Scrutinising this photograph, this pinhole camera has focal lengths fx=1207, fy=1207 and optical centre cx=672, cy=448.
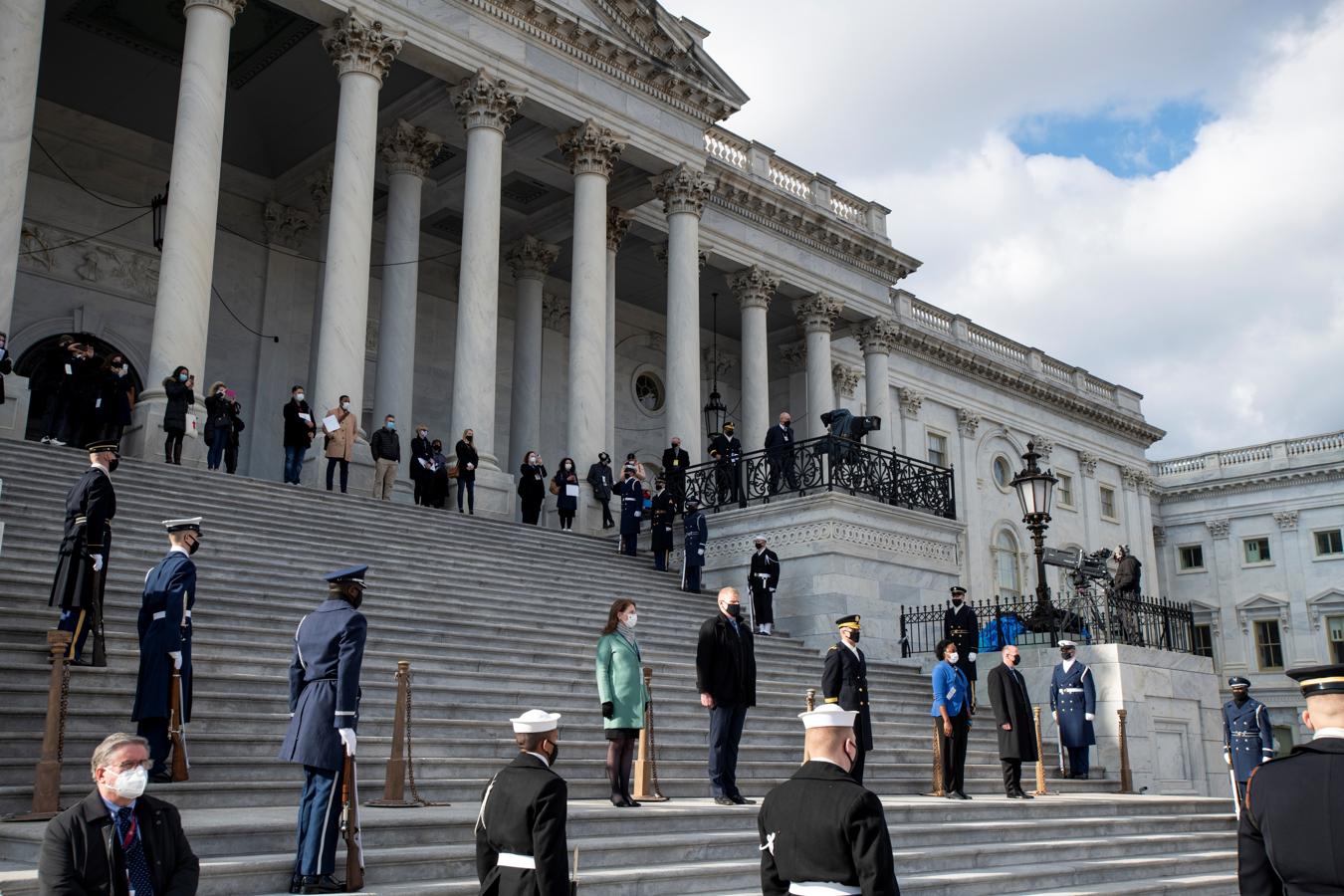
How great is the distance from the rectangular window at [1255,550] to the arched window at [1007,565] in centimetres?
1585

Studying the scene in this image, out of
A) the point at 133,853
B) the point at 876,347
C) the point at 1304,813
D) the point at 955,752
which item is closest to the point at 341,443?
the point at 955,752

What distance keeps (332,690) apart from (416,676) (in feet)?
16.0

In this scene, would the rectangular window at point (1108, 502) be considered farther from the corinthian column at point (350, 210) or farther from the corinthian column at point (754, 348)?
the corinthian column at point (350, 210)

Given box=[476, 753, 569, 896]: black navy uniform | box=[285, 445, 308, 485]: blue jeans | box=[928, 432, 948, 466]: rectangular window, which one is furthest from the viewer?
box=[928, 432, 948, 466]: rectangular window

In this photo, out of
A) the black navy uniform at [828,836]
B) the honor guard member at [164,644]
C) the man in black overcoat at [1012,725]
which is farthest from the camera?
the man in black overcoat at [1012,725]

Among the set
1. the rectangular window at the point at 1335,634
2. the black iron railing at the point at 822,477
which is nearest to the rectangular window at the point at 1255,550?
the rectangular window at the point at 1335,634

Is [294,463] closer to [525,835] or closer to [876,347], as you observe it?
[525,835]

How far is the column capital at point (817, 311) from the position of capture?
35.1 metres

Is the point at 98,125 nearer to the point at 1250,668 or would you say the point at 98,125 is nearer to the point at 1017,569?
the point at 1017,569

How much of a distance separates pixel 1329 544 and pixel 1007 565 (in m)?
17.7

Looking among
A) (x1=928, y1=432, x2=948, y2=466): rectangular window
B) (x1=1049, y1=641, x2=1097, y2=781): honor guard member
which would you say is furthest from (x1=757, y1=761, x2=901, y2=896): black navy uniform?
(x1=928, y1=432, x2=948, y2=466): rectangular window

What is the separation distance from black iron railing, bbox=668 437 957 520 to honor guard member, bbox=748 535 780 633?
2.16 m

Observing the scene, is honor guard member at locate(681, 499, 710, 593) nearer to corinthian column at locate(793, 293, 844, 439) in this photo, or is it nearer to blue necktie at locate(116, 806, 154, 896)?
corinthian column at locate(793, 293, 844, 439)

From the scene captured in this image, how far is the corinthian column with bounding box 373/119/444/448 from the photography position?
2444cm
